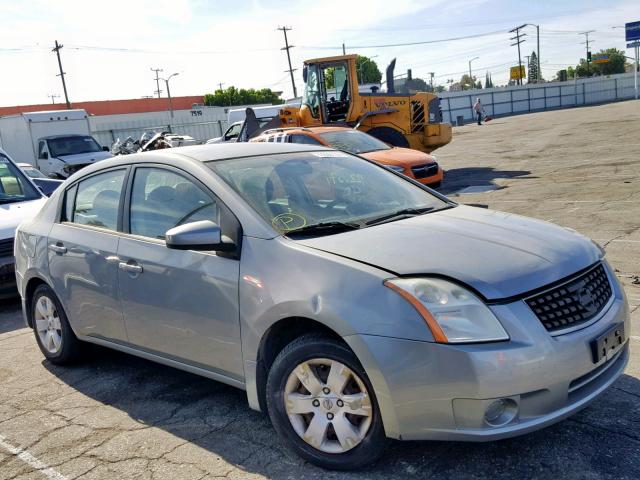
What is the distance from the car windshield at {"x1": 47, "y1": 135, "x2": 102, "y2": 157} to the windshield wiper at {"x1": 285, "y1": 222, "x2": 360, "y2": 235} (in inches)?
741

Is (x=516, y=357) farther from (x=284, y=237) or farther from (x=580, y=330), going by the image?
(x=284, y=237)

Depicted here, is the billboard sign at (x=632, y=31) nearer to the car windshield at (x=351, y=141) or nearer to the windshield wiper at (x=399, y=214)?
the car windshield at (x=351, y=141)

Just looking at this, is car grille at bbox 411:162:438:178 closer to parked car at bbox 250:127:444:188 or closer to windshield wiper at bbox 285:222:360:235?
parked car at bbox 250:127:444:188

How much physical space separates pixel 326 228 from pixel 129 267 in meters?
1.36

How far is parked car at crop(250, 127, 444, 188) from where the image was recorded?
41.3 ft

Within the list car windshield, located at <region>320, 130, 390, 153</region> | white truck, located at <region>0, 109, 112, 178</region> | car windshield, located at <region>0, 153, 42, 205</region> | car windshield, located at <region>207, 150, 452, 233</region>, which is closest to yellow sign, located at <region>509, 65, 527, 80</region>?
white truck, located at <region>0, 109, 112, 178</region>

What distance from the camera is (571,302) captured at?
304cm

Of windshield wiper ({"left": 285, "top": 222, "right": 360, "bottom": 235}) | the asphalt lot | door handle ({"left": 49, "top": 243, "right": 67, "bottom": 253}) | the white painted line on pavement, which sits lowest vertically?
the asphalt lot

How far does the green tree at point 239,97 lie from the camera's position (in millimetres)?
90312

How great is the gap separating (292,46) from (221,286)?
241ft

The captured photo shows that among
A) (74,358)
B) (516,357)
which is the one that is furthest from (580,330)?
(74,358)

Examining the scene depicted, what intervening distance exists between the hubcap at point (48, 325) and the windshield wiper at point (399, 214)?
2769mm

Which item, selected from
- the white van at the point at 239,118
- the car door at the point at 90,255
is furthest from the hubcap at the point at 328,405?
the white van at the point at 239,118

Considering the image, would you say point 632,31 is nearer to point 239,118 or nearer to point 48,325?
point 239,118
